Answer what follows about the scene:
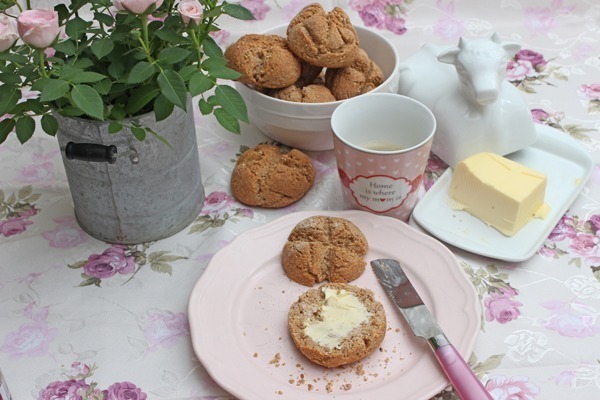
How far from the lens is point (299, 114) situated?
106cm

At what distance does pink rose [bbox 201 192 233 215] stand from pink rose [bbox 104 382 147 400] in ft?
1.01

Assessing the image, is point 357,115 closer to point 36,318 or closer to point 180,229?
point 180,229

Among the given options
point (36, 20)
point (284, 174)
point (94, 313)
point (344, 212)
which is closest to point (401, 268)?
point (344, 212)

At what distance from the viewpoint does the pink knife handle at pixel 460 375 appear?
741 millimetres

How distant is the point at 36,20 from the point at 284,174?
0.41 metres

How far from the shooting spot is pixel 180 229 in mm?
1021

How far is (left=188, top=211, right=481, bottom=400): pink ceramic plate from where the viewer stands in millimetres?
787

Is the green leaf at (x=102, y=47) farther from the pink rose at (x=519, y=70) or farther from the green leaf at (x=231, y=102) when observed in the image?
the pink rose at (x=519, y=70)

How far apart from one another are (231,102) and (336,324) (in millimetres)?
290

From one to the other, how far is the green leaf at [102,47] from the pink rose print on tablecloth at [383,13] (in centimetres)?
74

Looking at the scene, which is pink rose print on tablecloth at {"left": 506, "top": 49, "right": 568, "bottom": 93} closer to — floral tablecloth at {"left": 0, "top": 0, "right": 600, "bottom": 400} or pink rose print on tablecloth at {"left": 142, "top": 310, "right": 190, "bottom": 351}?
floral tablecloth at {"left": 0, "top": 0, "right": 600, "bottom": 400}

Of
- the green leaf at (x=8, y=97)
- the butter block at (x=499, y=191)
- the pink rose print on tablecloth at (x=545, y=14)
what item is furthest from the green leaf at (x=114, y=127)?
the pink rose print on tablecloth at (x=545, y=14)

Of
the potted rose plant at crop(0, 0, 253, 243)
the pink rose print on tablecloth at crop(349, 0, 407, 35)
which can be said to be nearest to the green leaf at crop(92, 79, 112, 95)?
the potted rose plant at crop(0, 0, 253, 243)

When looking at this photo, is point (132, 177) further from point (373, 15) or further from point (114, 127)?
point (373, 15)
